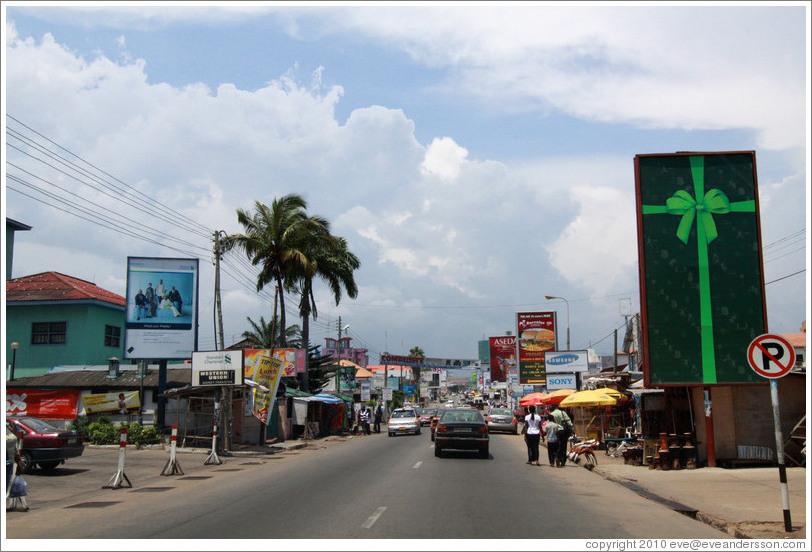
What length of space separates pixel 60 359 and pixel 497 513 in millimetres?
37576

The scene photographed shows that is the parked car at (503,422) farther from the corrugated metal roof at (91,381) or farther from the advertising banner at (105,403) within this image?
the advertising banner at (105,403)

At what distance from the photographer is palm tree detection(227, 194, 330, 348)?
3856 cm

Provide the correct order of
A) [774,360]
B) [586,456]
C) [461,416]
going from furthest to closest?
1. [461,416]
2. [586,456]
3. [774,360]

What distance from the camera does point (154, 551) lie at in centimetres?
869

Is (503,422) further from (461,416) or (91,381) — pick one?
(91,381)

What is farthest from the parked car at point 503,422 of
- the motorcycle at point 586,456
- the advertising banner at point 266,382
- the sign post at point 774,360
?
the sign post at point 774,360

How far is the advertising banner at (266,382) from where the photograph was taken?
30.3 meters

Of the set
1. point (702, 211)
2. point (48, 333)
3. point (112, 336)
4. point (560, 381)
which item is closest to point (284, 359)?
point (112, 336)

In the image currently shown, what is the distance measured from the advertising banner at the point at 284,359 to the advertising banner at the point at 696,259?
61.7 ft

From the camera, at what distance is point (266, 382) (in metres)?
30.6

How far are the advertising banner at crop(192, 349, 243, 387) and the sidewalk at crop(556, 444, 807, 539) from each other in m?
13.6

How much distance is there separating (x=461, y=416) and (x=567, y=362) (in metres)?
30.1

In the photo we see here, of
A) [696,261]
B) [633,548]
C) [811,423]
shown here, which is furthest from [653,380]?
[633,548]

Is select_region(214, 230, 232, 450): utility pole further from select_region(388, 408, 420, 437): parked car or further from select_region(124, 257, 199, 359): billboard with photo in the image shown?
select_region(388, 408, 420, 437): parked car
